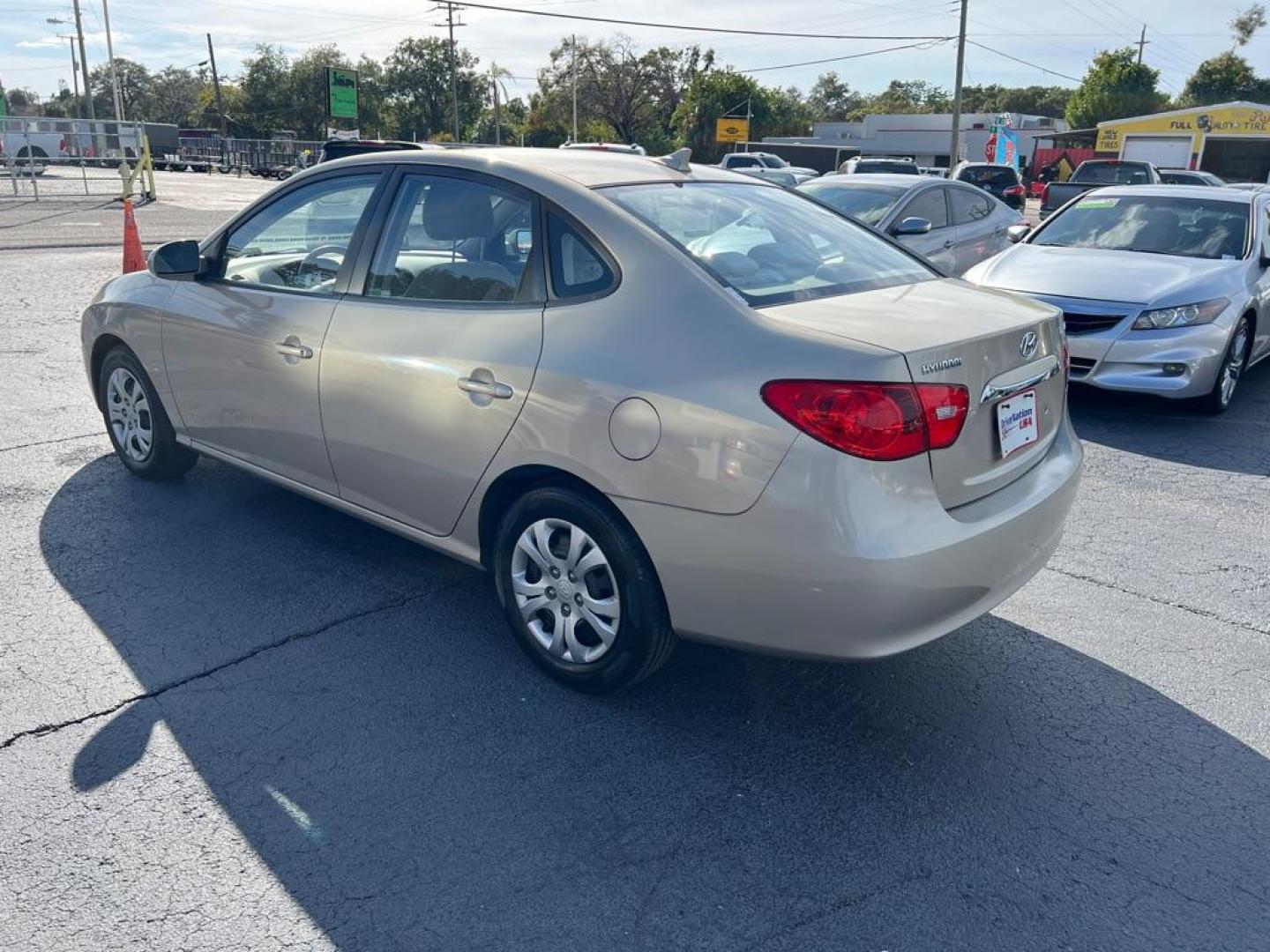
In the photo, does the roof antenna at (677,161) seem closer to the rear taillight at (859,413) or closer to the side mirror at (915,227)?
the rear taillight at (859,413)

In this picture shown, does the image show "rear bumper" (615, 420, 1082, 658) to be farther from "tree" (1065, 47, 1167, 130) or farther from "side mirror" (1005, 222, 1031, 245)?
"tree" (1065, 47, 1167, 130)

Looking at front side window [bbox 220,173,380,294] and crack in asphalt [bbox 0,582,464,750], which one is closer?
crack in asphalt [bbox 0,582,464,750]

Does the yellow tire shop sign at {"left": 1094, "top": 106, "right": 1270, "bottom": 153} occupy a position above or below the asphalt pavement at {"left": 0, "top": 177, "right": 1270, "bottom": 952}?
above

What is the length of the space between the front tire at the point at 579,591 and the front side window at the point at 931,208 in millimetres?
7427

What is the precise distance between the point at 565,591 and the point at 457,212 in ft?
4.76

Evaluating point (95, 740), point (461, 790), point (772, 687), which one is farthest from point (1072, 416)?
point (95, 740)

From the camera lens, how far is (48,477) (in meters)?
5.34

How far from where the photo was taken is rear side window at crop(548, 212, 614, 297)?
3.24 m

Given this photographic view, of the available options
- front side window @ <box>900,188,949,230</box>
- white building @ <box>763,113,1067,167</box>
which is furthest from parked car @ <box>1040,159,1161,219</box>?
white building @ <box>763,113,1067,167</box>

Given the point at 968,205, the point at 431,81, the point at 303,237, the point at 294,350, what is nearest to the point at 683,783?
the point at 294,350

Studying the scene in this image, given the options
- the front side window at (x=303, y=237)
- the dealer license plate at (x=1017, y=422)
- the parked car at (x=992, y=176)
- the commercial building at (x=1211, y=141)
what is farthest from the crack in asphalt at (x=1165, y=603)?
the commercial building at (x=1211, y=141)

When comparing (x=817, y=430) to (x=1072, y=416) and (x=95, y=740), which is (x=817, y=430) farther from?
(x=1072, y=416)

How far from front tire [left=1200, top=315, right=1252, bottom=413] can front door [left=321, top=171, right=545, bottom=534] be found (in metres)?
5.53

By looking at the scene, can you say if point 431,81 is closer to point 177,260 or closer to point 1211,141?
point 1211,141
